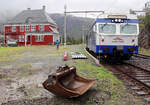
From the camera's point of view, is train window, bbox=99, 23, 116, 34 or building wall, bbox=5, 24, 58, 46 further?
building wall, bbox=5, 24, 58, 46

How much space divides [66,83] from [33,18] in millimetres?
46480

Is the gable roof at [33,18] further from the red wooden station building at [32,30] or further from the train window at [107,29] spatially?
the train window at [107,29]

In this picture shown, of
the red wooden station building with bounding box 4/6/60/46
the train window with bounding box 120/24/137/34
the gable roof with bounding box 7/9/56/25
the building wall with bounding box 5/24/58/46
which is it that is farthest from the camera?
the gable roof with bounding box 7/9/56/25

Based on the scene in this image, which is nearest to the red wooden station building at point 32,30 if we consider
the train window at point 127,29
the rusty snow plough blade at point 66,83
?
the train window at point 127,29

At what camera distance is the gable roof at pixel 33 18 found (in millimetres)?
47303

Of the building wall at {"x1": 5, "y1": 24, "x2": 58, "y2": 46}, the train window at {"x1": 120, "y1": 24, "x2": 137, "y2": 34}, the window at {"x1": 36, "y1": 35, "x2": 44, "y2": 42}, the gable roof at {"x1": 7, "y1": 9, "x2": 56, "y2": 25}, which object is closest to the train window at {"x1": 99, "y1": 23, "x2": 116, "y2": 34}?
the train window at {"x1": 120, "y1": 24, "x2": 137, "y2": 34}

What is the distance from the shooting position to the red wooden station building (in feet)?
148

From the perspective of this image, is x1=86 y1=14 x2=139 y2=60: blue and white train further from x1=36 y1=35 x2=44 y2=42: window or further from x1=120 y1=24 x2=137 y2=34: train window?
x1=36 y1=35 x2=44 y2=42: window

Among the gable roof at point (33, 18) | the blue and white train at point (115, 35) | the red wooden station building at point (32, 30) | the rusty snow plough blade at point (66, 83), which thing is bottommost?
the rusty snow plough blade at point (66, 83)

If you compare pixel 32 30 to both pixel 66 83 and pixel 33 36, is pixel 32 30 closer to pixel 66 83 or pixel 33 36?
pixel 33 36

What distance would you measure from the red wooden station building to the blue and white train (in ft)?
113

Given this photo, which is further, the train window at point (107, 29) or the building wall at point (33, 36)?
the building wall at point (33, 36)

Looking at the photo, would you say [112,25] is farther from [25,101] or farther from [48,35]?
[48,35]

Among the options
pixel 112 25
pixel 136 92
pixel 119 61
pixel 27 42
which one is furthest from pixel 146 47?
pixel 27 42
